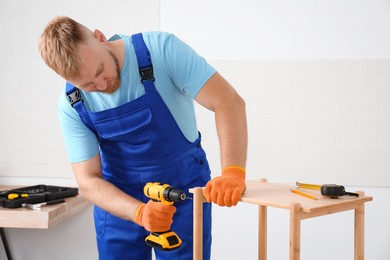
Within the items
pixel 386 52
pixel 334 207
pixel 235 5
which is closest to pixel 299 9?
pixel 235 5

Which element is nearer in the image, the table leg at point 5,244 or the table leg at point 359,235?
the table leg at point 359,235

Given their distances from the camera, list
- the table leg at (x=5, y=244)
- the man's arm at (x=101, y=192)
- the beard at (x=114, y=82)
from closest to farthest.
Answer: the beard at (x=114, y=82) < the man's arm at (x=101, y=192) < the table leg at (x=5, y=244)

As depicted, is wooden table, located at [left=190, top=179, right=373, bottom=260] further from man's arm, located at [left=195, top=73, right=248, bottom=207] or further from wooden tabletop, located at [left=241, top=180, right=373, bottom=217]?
man's arm, located at [left=195, top=73, right=248, bottom=207]

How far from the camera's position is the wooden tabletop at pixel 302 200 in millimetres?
1445

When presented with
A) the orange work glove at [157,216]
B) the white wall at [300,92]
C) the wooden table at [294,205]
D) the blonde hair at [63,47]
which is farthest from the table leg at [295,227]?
the white wall at [300,92]

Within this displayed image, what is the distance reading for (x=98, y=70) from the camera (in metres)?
1.54

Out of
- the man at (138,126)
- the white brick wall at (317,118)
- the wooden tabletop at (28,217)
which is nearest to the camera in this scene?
the man at (138,126)

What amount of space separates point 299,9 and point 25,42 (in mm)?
1748

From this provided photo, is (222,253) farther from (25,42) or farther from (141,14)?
(25,42)

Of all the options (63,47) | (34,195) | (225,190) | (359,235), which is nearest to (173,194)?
(225,190)

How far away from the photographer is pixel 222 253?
3090mm

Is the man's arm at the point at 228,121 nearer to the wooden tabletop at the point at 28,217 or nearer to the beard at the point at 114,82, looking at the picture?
the beard at the point at 114,82

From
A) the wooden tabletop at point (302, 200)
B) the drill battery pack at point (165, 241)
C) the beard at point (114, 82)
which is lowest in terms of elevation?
the drill battery pack at point (165, 241)

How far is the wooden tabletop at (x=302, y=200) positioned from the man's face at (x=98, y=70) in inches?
22.6
